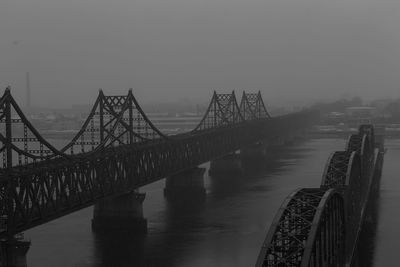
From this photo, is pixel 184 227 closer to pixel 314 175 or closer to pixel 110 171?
pixel 110 171

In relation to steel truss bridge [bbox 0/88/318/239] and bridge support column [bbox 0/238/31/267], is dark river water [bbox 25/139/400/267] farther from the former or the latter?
bridge support column [bbox 0/238/31/267]

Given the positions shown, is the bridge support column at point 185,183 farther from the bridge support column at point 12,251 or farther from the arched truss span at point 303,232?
the arched truss span at point 303,232

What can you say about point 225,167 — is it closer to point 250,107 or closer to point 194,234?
point 250,107

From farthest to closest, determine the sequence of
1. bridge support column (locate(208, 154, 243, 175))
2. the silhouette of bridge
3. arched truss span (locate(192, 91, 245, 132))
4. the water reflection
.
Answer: arched truss span (locate(192, 91, 245, 132)), bridge support column (locate(208, 154, 243, 175)), the water reflection, the silhouette of bridge

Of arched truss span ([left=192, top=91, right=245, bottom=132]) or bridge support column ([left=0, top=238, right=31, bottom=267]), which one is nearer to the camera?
bridge support column ([left=0, top=238, right=31, bottom=267])

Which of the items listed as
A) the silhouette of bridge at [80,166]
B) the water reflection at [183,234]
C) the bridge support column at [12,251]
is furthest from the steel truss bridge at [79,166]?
the water reflection at [183,234]

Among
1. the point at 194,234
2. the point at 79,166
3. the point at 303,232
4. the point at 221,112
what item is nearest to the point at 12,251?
the point at 79,166

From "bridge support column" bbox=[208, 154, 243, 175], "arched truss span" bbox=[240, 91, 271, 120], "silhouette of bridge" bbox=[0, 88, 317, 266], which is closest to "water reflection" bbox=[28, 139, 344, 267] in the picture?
"silhouette of bridge" bbox=[0, 88, 317, 266]

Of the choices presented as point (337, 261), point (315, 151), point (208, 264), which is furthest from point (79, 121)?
point (337, 261)
